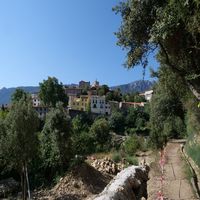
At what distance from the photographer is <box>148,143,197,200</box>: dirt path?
50.7 ft

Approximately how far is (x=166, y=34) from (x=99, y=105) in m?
109

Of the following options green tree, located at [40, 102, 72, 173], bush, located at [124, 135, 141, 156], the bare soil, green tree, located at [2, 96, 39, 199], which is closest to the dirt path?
the bare soil

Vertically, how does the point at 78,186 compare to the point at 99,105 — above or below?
below

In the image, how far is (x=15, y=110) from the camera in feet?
56.4

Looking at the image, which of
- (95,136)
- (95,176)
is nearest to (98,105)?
(95,136)

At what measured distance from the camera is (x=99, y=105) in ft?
390

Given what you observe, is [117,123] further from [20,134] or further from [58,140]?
[20,134]

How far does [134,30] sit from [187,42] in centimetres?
181

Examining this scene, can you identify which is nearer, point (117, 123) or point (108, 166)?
point (108, 166)

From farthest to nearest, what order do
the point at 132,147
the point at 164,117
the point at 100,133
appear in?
the point at 100,133, the point at 164,117, the point at 132,147

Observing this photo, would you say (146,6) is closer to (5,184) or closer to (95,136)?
(5,184)

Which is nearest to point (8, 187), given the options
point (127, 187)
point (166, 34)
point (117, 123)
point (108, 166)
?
point (108, 166)

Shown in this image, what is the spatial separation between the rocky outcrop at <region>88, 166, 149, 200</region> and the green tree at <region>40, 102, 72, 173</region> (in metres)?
10.1

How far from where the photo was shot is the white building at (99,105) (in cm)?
11862
